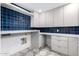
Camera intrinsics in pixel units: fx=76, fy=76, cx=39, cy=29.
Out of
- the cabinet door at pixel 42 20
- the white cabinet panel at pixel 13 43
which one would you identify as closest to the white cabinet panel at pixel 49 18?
the cabinet door at pixel 42 20

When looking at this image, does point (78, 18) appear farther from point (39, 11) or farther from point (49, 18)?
point (39, 11)

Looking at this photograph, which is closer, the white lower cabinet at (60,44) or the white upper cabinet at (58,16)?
the white lower cabinet at (60,44)

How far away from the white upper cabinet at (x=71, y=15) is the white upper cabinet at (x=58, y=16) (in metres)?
0.18

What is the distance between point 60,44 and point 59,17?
98 centimetres

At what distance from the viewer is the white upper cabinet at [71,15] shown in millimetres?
2223

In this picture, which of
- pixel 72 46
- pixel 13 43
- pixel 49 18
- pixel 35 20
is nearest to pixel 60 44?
pixel 72 46

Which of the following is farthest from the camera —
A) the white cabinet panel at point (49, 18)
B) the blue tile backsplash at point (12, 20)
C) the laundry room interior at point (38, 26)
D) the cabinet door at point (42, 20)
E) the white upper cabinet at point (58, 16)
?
the cabinet door at point (42, 20)

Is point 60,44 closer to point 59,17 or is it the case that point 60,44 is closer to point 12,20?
point 59,17

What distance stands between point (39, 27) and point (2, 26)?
6.37 feet

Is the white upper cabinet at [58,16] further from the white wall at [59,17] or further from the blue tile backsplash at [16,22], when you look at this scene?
the blue tile backsplash at [16,22]

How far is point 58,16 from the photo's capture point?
2807 mm

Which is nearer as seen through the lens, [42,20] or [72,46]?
[72,46]

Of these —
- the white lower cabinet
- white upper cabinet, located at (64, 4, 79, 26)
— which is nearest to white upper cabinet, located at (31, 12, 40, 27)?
the white lower cabinet

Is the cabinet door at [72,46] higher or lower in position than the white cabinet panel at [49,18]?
lower
